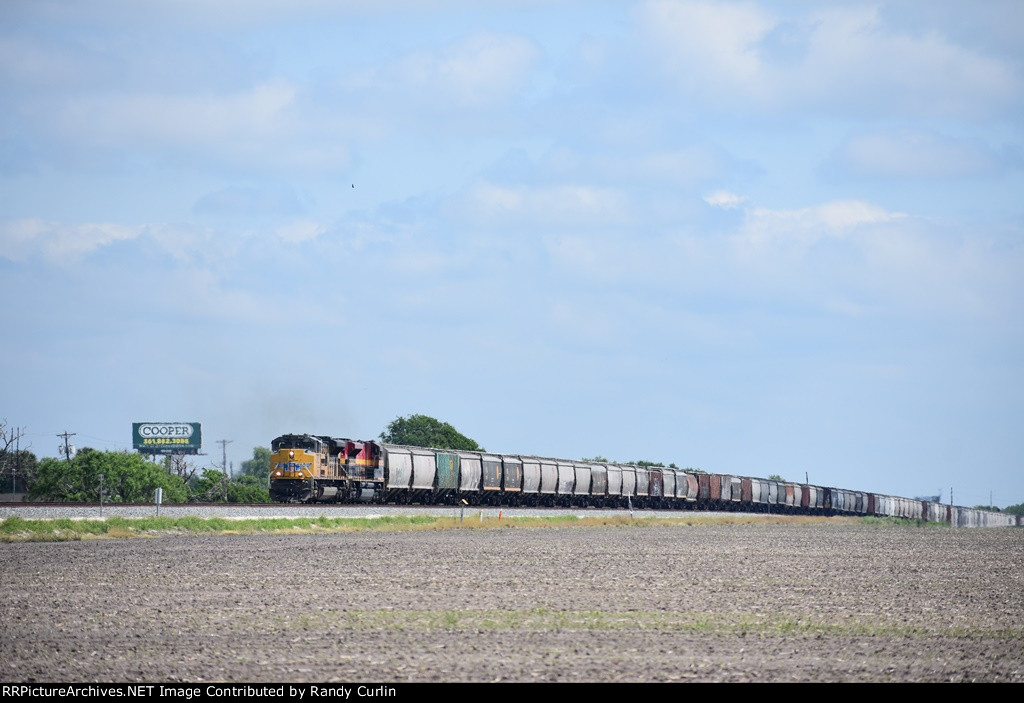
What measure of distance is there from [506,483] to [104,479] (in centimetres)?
5235

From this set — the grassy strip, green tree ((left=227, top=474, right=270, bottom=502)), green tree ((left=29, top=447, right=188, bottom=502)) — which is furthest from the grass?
green tree ((left=29, top=447, right=188, bottom=502))

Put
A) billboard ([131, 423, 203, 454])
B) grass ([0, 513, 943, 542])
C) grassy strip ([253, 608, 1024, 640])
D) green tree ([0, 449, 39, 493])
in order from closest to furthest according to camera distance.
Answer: grassy strip ([253, 608, 1024, 640]), grass ([0, 513, 943, 542]), green tree ([0, 449, 39, 493]), billboard ([131, 423, 203, 454])

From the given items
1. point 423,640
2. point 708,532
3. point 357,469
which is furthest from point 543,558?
point 357,469

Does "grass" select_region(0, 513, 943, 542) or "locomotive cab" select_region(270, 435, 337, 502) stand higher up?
"locomotive cab" select_region(270, 435, 337, 502)

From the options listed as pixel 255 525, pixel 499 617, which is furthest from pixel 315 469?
pixel 499 617

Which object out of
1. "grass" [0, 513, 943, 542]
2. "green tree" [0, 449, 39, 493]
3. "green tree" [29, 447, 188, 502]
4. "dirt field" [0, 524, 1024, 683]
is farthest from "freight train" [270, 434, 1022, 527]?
"green tree" [0, 449, 39, 493]

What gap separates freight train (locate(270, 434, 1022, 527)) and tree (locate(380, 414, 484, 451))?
197 ft

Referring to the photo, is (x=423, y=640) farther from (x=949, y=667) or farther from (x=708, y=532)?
(x=708, y=532)

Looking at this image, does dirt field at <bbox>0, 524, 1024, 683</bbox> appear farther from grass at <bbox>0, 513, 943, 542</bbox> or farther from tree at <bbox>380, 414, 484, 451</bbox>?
tree at <bbox>380, 414, 484, 451</bbox>

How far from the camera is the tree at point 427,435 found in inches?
6280

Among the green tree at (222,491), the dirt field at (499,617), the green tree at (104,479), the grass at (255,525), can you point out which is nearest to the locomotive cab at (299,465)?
the grass at (255,525)

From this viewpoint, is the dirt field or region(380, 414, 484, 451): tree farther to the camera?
region(380, 414, 484, 451): tree

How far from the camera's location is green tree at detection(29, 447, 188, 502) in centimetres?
10925

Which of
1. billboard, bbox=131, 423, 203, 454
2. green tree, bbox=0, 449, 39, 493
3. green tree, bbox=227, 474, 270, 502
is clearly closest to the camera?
green tree, bbox=227, 474, 270, 502
